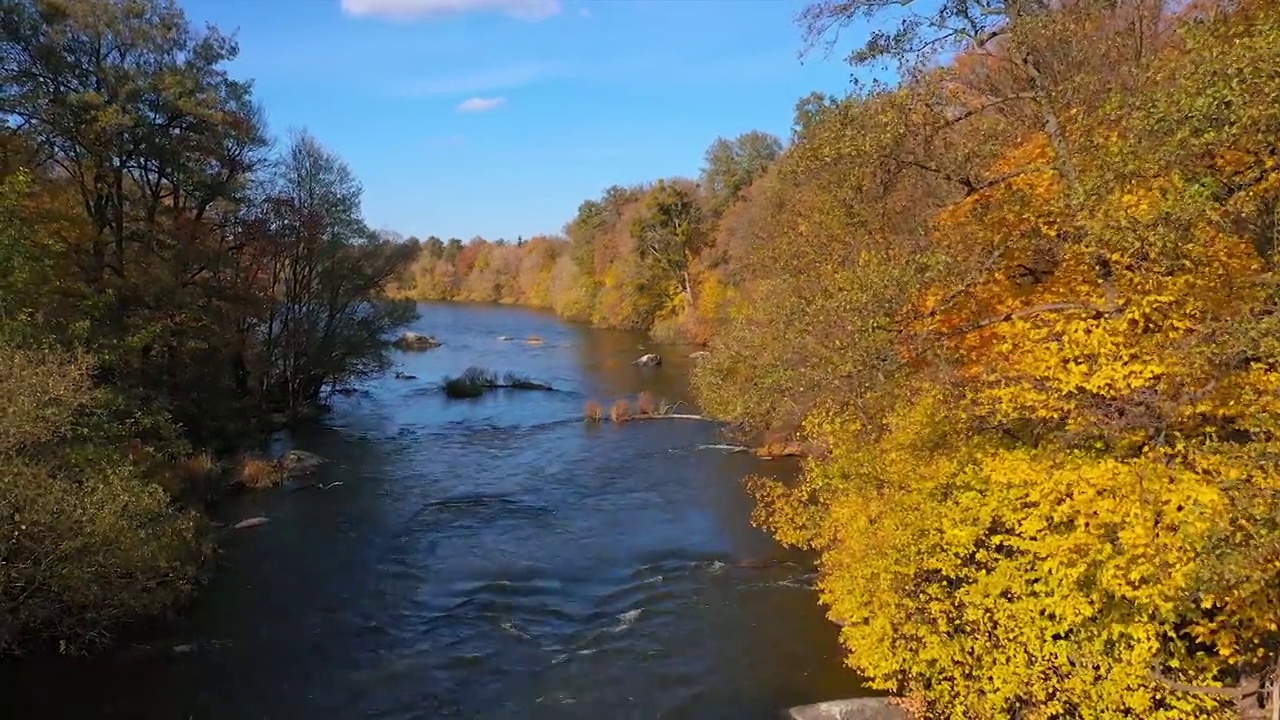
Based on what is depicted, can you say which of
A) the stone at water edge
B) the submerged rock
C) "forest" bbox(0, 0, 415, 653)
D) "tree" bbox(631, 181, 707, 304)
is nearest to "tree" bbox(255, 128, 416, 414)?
"forest" bbox(0, 0, 415, 653)

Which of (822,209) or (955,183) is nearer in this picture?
(955,183)

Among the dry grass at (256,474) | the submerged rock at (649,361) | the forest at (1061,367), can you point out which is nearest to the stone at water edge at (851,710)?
the forest at (1061,367)

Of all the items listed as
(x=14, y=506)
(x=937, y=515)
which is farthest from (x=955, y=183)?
(x=14, y=506)

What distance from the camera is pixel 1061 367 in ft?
31.9

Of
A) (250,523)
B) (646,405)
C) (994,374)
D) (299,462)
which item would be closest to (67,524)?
(250,523)

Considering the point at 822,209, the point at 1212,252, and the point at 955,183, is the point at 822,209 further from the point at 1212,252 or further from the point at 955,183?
the point at 1212,252

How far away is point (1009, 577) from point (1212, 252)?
14.1 feet

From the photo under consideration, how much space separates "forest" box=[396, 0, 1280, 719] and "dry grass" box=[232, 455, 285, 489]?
16.4 m

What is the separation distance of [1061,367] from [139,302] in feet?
70.0

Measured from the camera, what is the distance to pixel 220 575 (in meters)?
17.7

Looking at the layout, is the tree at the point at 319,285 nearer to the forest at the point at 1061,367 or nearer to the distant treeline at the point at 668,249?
the distant treeline at the point at 668,249

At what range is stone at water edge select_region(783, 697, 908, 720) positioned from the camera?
12.2 meters

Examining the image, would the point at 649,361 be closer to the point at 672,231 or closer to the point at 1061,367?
the point at 672,231

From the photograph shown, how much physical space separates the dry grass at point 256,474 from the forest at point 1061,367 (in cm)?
1644
